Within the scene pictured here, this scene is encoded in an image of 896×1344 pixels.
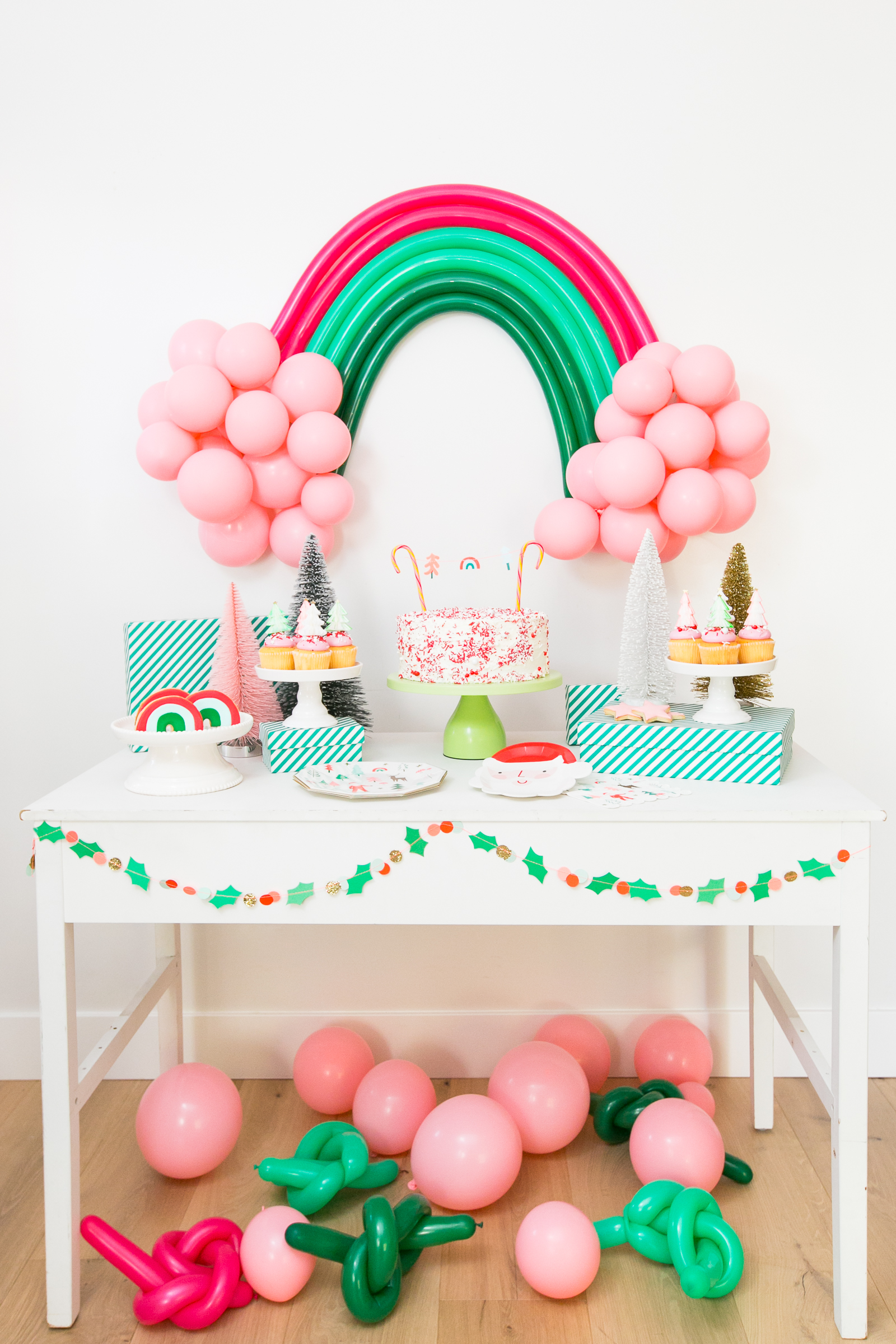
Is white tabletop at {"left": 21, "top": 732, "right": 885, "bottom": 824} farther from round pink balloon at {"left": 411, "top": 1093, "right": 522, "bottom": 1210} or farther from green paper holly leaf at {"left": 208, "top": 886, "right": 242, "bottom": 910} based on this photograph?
round pink balloon at {"left": 411, "top": 1093, "right": 522, "bottom": 1210}

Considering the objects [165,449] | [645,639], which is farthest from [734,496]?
[165,449]

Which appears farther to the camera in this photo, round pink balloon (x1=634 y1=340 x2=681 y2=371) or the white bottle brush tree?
round pink balloon (x1=634 y1=340 x2=681 y2=371)

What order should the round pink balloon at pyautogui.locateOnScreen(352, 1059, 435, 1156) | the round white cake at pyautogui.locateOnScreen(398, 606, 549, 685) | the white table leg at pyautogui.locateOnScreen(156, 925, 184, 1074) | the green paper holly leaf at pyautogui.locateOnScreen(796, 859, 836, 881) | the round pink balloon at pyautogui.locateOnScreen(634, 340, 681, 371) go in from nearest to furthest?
the green paper holly leaf at pyautogui.locateOnScreen(796, 859, 836, 881) → the round white cake at pyautogui.locateOnScreen(398, 606, 549, 685) → the round pink balloon at pyautogui.locateOnScreen(352, 1059, 435, 1156) → the round pink balloon at pyautogui.locateOnScreen(634, 340, 681, 371) → the white table leg at pyautogui.locateOnScreen(156, 925, 184, 1074)

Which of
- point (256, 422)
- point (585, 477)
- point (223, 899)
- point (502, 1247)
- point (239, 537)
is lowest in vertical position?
point (502, 1247)

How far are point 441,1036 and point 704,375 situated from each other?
145 centimetres

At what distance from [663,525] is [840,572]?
0.45 meters

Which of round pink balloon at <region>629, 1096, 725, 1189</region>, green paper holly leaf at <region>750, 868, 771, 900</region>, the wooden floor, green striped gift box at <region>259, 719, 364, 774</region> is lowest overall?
the wooden floor

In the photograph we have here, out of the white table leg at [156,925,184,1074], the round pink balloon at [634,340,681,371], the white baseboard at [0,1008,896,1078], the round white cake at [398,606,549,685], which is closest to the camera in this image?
the round white cake at [398,606,549,685]

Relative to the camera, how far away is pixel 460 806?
142 centimetres

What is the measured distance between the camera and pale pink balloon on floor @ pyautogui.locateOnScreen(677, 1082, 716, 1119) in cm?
185

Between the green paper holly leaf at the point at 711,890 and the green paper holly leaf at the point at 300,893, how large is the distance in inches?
22.2

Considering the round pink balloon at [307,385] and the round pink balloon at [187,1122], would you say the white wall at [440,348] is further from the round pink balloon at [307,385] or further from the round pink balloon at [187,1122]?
the round pink balloon at [187,1122]

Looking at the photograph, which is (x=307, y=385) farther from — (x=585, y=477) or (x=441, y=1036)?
(x=441, y=1036)

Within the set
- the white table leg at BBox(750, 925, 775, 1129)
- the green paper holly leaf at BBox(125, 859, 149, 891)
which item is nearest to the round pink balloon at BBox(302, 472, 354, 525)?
the green paper holly leaf at BBox(125, 859, 149, 891)
